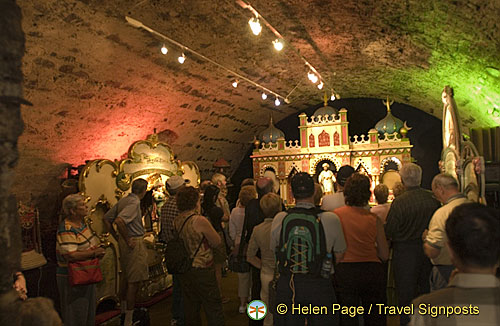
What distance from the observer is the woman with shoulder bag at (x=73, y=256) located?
10.6 ft

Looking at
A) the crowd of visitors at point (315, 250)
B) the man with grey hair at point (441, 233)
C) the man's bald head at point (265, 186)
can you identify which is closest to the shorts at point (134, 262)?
the crowd of visitors at point (315, 250)

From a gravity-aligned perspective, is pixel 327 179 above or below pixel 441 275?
above

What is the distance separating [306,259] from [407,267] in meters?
1.35

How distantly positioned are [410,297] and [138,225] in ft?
9.79

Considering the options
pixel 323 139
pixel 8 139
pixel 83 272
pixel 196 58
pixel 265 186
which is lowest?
pixel 83 272

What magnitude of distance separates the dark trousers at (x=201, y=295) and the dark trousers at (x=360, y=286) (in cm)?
105

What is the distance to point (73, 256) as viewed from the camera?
3.21 meters

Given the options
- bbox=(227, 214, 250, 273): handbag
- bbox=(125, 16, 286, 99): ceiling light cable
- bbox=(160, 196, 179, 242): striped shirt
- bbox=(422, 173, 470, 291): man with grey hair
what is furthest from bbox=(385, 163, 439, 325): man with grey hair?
bbox=(125, 16, 286, 99): ceiling light cable

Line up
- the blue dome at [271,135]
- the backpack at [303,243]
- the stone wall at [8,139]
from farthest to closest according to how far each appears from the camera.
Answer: the blue dome at [271,135], the backpack at [303,243], the stone wall at [8,139]

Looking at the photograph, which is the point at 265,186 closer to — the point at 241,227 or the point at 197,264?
the point at 241,227

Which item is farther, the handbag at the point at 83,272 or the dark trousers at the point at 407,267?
the dark trousers at the point at 407,267

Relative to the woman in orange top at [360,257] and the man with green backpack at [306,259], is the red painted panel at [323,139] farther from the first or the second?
the man with green backpack at [306,259]

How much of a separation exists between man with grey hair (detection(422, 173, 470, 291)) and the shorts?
3064 mm

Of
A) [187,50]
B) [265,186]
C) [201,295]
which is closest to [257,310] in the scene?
[201,295]
